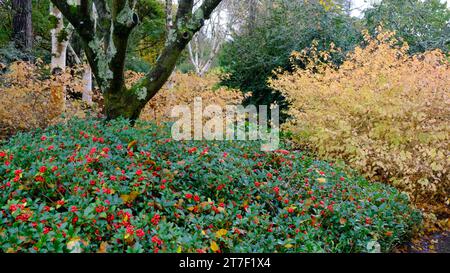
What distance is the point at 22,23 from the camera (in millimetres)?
8875

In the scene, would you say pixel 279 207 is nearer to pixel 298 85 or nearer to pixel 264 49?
pixel 298 85

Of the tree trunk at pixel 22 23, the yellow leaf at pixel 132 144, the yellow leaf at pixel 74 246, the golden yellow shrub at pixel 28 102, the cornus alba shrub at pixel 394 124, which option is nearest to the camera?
the yellow leaf at pixel 74 246

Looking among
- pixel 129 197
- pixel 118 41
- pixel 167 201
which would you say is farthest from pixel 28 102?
pixel 167 201

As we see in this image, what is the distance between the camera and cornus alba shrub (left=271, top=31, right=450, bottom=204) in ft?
16.8

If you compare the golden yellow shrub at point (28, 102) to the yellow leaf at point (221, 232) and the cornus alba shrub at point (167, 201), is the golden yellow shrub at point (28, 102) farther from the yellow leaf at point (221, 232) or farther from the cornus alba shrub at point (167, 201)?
the yellow leaf at point (221, 232)

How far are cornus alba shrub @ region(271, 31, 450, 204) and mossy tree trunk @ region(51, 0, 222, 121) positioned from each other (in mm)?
2620

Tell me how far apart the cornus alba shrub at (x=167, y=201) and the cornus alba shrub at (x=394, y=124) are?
0.89 metres

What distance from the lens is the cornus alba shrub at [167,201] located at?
2.32m

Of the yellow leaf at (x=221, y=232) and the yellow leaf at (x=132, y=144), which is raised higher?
the yellow leaf at (x=132, y=144)

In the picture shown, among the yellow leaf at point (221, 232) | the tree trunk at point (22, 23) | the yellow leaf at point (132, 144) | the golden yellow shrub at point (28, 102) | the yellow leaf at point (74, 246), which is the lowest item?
the yellow leaf at point (221, 232)

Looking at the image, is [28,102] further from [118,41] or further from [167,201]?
[167,201]

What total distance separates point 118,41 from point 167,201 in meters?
2.18

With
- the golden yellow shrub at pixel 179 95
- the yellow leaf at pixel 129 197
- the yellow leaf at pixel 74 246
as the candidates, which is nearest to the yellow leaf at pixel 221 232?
the yellow leaf at pixel 129 197

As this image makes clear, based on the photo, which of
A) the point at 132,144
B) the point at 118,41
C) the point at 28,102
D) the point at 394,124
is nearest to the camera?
the point at 132,144
